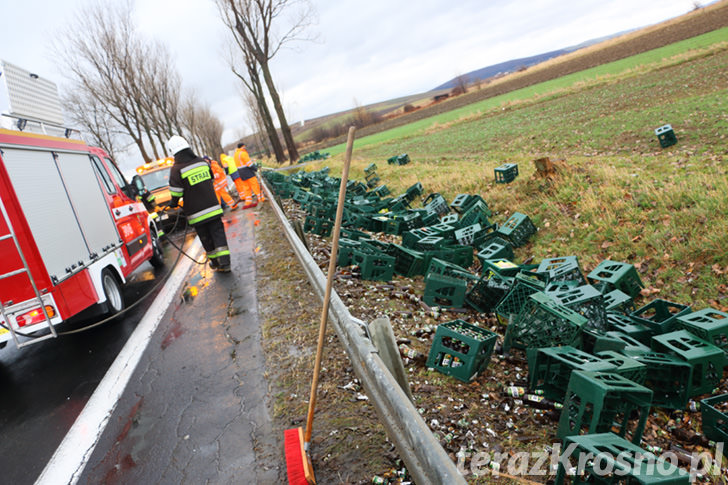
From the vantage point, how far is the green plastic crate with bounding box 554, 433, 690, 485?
199 centimetres

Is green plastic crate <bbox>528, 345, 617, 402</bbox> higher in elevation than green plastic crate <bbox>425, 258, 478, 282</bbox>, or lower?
lower

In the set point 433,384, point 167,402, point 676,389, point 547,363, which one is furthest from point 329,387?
point 676,389

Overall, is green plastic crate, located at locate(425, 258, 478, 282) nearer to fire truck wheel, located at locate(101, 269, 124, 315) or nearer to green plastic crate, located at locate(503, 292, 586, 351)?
green plastic crate, located at locate(503, 292, 586, 351)

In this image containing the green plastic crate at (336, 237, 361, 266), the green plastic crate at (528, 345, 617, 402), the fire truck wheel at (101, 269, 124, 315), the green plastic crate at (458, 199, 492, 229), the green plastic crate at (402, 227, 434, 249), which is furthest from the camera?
the green plastic crate at (458, 199, 492, 229)

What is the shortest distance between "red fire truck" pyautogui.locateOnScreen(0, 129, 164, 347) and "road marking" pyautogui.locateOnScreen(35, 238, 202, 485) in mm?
741

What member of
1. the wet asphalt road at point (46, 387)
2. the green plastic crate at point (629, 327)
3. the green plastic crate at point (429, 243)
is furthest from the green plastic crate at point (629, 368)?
the wet asphalt road at point (46, 387)

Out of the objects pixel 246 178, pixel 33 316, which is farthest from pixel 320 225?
pixel 246 178

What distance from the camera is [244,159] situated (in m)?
14.6

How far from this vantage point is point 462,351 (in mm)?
3799

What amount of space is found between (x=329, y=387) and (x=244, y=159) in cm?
1237

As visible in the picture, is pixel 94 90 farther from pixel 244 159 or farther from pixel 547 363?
pixel 547 363

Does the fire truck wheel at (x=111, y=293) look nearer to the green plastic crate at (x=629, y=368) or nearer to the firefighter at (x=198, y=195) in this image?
the firefighter at (x=198, y=195)

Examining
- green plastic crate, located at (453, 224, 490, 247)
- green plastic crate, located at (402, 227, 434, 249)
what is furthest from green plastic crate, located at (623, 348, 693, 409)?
green plastic crate, located at (402, 227, 434, 249)

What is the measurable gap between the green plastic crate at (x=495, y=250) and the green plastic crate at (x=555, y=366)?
2717mm
